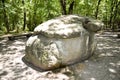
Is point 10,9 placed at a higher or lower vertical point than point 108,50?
higher

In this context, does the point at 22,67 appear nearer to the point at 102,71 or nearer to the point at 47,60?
the point at 47,60

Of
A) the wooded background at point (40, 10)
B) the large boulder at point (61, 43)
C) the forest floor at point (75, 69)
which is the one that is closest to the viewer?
the forest floor at point (75, 69)

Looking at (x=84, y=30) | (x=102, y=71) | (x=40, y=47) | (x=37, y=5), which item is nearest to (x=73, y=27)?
(x=84, y=30)

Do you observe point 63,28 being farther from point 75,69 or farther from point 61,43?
point 75,69

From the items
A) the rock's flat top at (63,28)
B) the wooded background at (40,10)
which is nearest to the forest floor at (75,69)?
the rock's flat top at (63,28)

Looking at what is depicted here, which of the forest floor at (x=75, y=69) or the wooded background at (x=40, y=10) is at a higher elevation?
the wooded background at (x=40, y=10)

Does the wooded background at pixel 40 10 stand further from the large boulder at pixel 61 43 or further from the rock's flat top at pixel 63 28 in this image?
the large boulder at pixel 61 43

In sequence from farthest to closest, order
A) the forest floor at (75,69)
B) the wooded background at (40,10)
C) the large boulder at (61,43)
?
1. the wooded background at (40,10)
2. the large boulder at (61,43)
3. the forest floor at (75,69)

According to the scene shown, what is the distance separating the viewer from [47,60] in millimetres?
6246

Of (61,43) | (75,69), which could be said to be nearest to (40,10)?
(61,43)

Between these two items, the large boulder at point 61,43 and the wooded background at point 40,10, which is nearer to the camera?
the large boulder at point 61,43

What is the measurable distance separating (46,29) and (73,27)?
1.05 metres

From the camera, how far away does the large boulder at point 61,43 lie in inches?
249

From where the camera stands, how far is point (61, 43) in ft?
21.1
